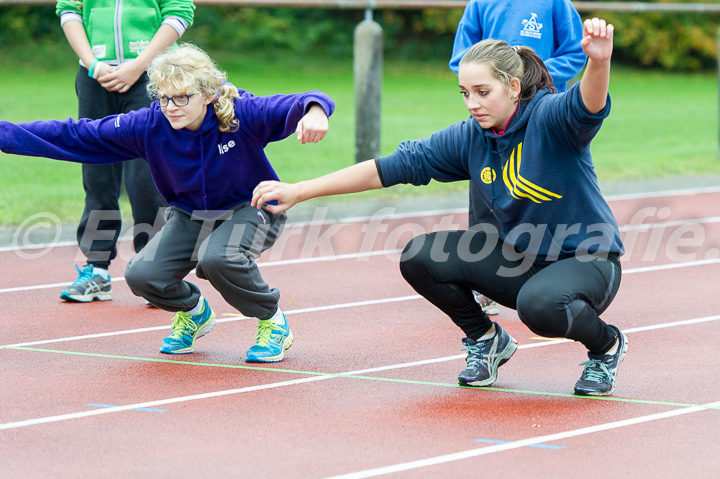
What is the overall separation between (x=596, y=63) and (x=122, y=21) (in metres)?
3.35

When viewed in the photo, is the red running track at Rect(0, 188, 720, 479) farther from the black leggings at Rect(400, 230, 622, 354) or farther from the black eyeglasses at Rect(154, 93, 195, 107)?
the black eyeglasses at Rect(154, 93, 195, 107)

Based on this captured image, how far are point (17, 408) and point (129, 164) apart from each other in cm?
225

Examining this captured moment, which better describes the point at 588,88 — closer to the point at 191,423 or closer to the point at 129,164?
the point at 191,423

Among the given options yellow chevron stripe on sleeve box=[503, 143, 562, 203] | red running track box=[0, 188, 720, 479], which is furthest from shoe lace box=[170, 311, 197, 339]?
yellow chevron stripe on sleeve box=[503, 143, 562, 203]

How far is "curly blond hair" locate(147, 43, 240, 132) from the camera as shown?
4.86m

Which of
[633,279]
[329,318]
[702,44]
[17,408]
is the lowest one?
[17,408]

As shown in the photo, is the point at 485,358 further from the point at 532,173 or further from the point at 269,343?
the point at 269,343

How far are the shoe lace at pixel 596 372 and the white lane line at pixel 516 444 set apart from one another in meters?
0.31

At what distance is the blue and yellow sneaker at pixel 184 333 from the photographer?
5266 millimetres

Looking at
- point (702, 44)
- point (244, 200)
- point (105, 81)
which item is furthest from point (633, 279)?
point (702, 44)

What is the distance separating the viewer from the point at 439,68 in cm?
3136

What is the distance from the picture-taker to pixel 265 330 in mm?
5133

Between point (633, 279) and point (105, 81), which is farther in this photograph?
point (633, 279)

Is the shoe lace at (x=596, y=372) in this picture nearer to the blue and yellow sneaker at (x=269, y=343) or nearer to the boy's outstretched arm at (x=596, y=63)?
the boy's outstretched arm at (x=596, y=63)
